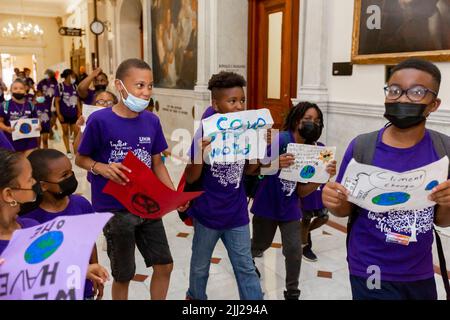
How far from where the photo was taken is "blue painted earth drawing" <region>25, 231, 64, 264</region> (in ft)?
4.02

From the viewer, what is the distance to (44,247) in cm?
126

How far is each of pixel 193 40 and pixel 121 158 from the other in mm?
6831

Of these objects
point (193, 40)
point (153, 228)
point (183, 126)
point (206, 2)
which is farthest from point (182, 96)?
point (153, 228)

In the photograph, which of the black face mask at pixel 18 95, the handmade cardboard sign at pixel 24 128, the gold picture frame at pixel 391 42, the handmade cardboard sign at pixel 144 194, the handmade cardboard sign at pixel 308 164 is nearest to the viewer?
the handmade cardboard sign at pixel 144 194

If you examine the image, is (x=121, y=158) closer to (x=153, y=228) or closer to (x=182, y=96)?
(x=153, y=228)

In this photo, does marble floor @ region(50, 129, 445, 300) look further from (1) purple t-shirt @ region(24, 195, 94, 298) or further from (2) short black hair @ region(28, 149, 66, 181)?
(2) short black hair @ region(28, 149, 66, 181)

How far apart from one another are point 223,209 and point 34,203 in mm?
1057

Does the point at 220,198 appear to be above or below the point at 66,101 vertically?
below

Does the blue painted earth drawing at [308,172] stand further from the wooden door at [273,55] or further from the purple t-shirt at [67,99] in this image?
the purple t-shirt at [67,99]

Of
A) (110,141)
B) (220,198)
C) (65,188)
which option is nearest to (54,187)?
(65,188)

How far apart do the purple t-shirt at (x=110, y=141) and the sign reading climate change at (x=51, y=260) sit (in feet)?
3.38

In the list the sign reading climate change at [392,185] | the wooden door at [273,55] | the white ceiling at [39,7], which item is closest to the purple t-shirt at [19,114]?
the wooden door at [273,55]

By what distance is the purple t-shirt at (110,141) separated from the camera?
232 centimetres

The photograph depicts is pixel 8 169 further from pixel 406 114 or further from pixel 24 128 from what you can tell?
pixel 24 128
